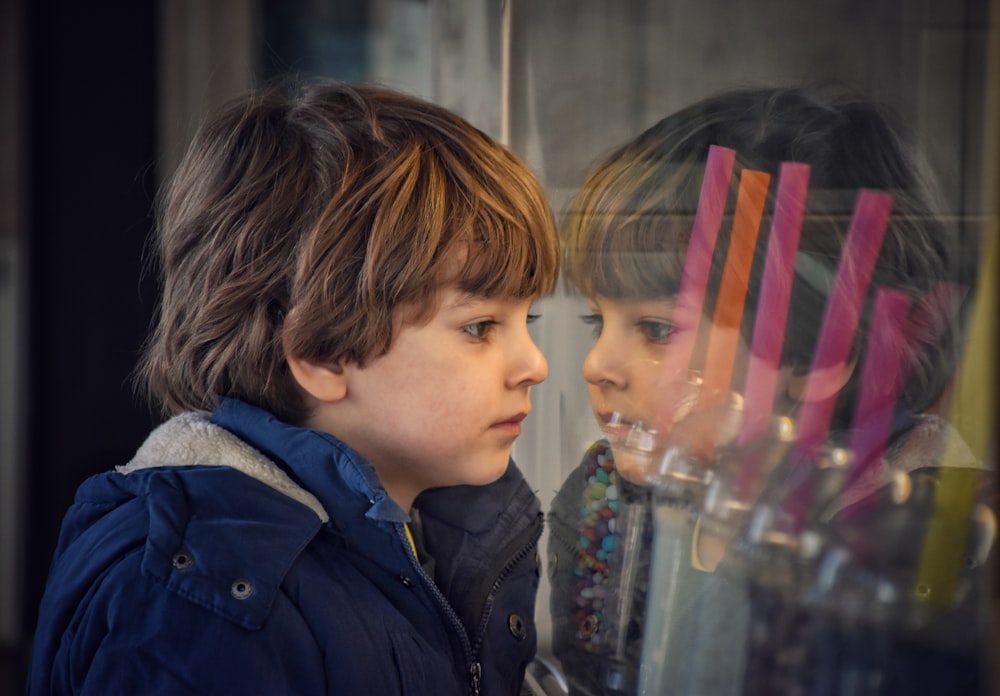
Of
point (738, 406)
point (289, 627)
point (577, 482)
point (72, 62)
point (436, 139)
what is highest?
point (72, 62)

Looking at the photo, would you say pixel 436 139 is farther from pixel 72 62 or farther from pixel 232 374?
pixel 72 62

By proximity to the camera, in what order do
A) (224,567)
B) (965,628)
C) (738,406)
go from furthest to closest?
(224,567)
(738,406)
(965,628)

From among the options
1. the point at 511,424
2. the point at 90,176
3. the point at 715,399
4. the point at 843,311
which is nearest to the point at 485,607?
the point at 511,424

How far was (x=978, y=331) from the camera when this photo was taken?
46 centimetres

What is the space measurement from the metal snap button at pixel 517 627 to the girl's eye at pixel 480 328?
251 millimetres

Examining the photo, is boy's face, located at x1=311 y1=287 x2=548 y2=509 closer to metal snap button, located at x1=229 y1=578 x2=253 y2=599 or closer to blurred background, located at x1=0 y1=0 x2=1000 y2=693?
metal snap button, located at x1=229 y1=578 x2=253 y2=599

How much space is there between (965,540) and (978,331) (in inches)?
3.5

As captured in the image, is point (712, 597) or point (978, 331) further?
point (712, 597)

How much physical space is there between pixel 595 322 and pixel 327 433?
11.1 inches

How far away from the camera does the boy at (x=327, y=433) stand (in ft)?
2.63


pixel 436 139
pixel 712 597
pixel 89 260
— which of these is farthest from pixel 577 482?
pixel 89 260

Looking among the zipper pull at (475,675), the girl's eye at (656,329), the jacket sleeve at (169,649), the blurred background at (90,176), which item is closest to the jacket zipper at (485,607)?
the zipper pull at (475,675)

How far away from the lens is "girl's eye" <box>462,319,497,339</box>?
2.98ft

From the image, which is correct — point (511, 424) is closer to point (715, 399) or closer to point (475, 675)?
point (475, 675)
